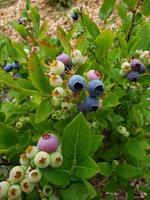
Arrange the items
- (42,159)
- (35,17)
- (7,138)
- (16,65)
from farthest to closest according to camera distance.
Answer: (35,17), (16,65), (7,138), (42,159)

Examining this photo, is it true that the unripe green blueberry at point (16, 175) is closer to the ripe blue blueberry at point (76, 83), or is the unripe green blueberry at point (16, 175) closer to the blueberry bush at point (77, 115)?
the blueberry bush at point (77, 115)

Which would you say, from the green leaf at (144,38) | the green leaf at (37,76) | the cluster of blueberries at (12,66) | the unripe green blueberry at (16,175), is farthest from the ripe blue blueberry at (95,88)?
the cluster of blueberries at (12,66)

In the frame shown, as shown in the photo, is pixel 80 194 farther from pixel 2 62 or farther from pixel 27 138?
pixel 2 62

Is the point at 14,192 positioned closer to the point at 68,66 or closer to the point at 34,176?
the point at 34,176

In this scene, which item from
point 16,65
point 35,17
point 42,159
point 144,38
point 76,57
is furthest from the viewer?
point 35,17

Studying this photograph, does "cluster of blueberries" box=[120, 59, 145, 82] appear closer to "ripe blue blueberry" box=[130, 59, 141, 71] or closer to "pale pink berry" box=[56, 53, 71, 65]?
"ripe blue blueberry" box=[130, 59, 141, 71]

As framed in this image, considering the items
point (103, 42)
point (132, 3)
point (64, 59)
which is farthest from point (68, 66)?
point (132, 3)

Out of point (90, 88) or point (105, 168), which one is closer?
point (90, 88)
